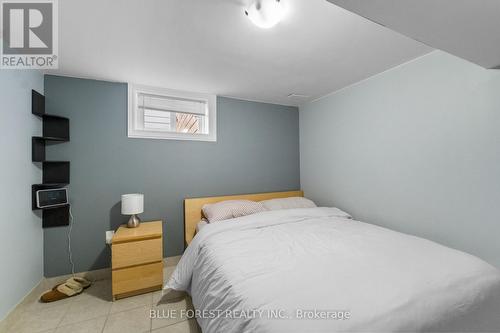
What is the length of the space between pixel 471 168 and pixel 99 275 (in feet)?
12.8

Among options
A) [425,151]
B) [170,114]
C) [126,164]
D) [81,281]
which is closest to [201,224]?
[126,164]

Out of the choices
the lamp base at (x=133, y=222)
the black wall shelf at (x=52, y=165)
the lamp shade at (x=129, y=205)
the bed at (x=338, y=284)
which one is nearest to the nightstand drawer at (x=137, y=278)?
the bed at (x=338, y=284)

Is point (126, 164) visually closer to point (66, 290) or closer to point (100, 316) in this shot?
point (66, 290)

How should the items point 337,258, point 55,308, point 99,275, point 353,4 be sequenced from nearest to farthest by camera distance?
1. point 353,4
2. point 337,258
3. point 55,308
4. point 99,275

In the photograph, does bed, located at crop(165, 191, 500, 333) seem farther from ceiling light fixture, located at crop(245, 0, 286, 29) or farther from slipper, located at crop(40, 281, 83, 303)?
ceiling light fixture, located at crop(245, 0, 286, 29)

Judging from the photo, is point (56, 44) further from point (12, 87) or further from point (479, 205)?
point (479, 205)

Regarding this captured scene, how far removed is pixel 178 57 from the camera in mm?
1996

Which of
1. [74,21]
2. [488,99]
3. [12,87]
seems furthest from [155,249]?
[488,99]

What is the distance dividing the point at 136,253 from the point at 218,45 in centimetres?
213

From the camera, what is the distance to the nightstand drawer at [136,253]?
6.59 ft

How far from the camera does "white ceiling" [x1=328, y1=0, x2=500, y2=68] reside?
2.85 feet

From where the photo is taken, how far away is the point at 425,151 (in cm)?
204

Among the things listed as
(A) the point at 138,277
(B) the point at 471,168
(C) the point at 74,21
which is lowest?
(A) the point at 138,277

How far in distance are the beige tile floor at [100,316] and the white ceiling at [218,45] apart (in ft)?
7.75
